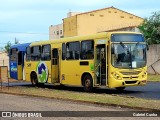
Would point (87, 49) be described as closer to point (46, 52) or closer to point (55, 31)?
point (46, 52)

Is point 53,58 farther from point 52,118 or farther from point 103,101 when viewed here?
point 52,118

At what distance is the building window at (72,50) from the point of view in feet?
79.5

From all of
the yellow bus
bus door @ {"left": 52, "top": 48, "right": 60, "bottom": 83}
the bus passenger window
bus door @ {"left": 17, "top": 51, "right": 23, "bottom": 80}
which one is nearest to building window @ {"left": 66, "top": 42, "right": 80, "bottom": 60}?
the yellow bus

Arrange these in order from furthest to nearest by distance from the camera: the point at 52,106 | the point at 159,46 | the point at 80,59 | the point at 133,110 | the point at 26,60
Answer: the point at 159,46 < the point at 26,60 < the point at 80,59 < the point at 52,106 < the point at 133,110

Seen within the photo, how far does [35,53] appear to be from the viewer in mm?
29406

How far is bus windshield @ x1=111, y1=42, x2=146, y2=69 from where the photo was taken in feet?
71.3

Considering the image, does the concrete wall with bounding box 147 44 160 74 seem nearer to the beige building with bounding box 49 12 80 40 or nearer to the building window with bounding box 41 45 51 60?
the building window with bounding box 41 45 51 60

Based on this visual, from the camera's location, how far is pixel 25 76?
31.0 m


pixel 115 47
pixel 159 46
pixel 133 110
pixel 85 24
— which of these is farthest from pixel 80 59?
pixel 85 24

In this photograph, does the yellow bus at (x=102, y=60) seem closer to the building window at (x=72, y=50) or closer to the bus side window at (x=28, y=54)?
the building window at (x=72, y=50)

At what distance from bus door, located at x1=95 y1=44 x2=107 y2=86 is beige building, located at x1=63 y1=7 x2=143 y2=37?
62453 mm

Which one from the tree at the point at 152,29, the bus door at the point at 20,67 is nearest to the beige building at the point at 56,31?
the tree at the point at 152,29

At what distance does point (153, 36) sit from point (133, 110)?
4115cm

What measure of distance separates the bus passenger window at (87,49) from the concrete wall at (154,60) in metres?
19.2
